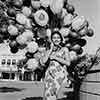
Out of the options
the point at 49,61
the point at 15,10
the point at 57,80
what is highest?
the point at 15,10

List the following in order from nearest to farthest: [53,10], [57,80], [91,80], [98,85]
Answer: [57,80] < [98,85] < [91,80] < [53,10]

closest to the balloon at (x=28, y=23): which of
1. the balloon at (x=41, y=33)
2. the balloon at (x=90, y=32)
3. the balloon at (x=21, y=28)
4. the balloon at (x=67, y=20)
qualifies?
the balloon at (x=21, y=28)

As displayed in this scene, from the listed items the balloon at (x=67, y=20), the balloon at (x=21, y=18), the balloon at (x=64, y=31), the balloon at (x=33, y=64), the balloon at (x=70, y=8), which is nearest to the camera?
the balloon at (x=33, y=64)

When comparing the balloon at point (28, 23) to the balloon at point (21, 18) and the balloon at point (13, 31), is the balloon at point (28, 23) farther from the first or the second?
the balloon at point (13, 31)

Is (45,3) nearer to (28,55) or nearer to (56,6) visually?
(56,6)

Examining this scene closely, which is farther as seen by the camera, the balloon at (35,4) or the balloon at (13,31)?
the balloon at (35,4)

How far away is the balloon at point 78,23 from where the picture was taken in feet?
22.4

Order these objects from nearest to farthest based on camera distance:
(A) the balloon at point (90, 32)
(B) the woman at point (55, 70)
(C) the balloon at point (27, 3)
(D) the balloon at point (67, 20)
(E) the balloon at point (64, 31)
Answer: (B) the woman at point (55, 70) → (E) the balloon at point (64, 31) → (D) the balloon at point (67, 20) → (A) the balloon at point (90, 32) → (C) the balloon at point (27, 3)

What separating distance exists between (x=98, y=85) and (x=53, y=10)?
2542 millimetres

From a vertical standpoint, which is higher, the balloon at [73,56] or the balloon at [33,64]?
the balloon at [73,56]

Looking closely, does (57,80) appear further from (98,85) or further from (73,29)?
(73,29)

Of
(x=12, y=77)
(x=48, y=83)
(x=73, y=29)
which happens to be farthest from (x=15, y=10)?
(x=12, y=77)

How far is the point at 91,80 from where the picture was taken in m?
5.64

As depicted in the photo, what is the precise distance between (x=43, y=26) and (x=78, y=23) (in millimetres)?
981
